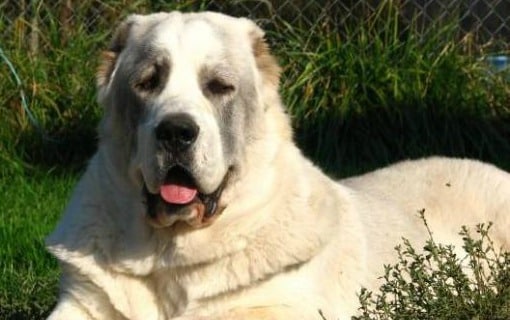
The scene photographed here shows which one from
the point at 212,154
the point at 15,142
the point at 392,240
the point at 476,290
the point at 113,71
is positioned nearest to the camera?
the point at 476,290

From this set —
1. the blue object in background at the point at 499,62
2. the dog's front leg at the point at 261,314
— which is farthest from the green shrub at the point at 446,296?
the blue object in background at the point at 499,62

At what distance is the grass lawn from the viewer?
204 inches

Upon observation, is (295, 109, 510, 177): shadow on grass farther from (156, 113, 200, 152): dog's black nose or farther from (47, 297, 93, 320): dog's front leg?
(156, 113, 200, 152): dog's black nose

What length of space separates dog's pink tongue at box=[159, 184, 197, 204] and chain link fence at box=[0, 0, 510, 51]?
4.48 metres

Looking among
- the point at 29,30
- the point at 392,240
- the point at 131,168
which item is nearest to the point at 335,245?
the point at 392,240

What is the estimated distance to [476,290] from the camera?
3.73m

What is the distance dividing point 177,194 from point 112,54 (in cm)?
59

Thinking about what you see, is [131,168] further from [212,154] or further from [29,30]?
[29,30]

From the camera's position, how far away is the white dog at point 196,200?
418 centimetres

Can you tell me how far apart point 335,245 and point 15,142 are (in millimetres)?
4015

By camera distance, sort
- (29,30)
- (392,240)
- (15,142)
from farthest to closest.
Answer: (29,30) < (15,142) < (392,240)

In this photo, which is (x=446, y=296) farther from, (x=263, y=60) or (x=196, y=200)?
(x=263, y=60)

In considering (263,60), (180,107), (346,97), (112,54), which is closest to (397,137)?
(346,97)

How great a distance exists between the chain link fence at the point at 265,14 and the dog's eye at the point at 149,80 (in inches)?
170
